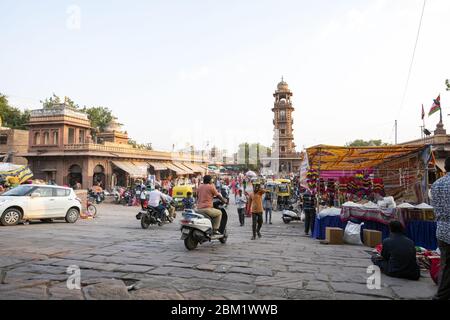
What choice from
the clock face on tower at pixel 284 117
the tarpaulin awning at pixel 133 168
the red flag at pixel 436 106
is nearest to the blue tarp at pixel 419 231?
the red flag at pixel 436 106

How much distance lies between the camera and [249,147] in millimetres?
97500

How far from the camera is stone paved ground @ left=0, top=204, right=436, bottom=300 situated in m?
4.26

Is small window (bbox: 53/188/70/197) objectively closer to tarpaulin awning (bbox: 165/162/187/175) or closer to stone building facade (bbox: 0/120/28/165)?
tarpaulin awning (bbox: 165/162/187/175)

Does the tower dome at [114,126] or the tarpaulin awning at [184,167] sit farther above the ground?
the tower dome at [114,126]

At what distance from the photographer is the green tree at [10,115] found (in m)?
39.4

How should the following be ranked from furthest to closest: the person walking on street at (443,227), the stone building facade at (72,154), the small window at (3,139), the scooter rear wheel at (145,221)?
1. the small window at (3,139)
2. the stone building facade at (72,154)
3. the scooter rear wheel at (145,221)
4. the person walking on street at (443,227)

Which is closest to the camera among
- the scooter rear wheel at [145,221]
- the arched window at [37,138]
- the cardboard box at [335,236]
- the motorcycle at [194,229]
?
the motorcycle at [194,229]

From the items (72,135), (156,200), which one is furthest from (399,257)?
(72,135)

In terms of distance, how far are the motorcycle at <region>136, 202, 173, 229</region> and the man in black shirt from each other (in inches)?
330

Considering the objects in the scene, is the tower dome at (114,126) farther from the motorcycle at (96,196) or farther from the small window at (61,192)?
the small window at (61,192)

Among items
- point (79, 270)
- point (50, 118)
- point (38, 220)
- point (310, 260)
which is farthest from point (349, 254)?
point (50, 118)

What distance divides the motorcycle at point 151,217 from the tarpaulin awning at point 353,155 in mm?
5871

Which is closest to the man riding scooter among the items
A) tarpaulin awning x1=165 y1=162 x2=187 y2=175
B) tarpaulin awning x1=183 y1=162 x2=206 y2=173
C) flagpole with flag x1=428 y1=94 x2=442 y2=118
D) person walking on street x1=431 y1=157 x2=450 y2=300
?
person walking on street x1=431 y1=157 x2=450 y2=300

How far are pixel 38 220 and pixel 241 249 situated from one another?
9451mm
